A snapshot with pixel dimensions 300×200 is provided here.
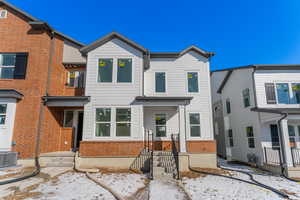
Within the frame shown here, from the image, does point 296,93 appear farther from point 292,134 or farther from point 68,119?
point 68,119

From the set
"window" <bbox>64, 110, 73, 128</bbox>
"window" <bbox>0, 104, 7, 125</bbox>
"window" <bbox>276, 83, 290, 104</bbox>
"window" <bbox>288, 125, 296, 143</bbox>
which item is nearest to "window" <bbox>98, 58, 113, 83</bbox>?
"window" <bbox>64, 110, 73, 128</bbox>

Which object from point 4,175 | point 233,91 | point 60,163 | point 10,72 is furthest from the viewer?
point 233,91

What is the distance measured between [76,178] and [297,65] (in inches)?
582

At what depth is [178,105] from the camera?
9516 millimetres

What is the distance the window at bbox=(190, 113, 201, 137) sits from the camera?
10335 millimetres

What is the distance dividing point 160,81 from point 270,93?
24.0ft

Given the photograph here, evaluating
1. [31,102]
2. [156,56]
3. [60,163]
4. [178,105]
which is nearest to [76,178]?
[60,163]

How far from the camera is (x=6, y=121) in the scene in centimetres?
868

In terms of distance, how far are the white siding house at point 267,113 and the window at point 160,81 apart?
19.4ft

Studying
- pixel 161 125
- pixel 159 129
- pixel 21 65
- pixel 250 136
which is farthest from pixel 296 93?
pixel 21 65

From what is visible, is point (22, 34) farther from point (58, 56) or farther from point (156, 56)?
point (156, 56)

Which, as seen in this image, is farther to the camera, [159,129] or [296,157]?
[159,129]

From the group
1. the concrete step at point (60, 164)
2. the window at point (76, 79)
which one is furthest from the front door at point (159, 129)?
the window at point (76, 79)

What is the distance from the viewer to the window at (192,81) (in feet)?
36.1
